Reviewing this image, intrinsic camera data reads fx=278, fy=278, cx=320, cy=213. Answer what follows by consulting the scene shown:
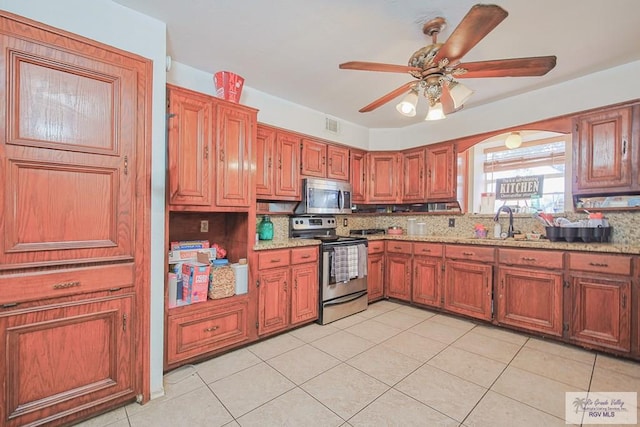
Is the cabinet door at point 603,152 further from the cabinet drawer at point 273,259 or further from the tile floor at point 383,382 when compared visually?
the cabinet drawer at point 273,259

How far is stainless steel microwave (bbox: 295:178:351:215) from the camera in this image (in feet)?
11.0

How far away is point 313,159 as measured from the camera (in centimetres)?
352

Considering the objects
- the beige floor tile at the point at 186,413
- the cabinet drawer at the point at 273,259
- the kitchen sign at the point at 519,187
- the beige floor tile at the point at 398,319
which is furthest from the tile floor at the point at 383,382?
the kitchen sign at the point at 519,187

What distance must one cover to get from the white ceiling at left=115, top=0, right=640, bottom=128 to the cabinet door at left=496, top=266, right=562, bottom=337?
194 centimetres

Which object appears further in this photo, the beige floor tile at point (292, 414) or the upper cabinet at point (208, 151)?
the upper cabinet at point (208, 151)

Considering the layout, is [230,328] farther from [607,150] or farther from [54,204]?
[607,150]

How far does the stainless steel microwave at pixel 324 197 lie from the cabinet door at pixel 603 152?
2.42 m

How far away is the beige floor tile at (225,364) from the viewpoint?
208 centimetres

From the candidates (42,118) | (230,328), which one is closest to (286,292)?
(230,328)

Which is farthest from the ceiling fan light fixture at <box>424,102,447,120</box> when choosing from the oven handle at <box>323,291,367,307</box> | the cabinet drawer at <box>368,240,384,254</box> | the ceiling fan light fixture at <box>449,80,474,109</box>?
the oven handle at <box>323,291,367,307</box>

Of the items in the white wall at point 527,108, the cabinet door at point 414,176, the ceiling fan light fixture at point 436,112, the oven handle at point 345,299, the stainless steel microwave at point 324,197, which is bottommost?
the oven handle at point 345,299

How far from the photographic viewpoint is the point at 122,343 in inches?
66.9

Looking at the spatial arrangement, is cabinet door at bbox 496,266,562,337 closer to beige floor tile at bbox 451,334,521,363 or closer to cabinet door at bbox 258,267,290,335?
beige floor tile at bbox 451,334,521,363

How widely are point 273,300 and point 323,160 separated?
1.87 meters
